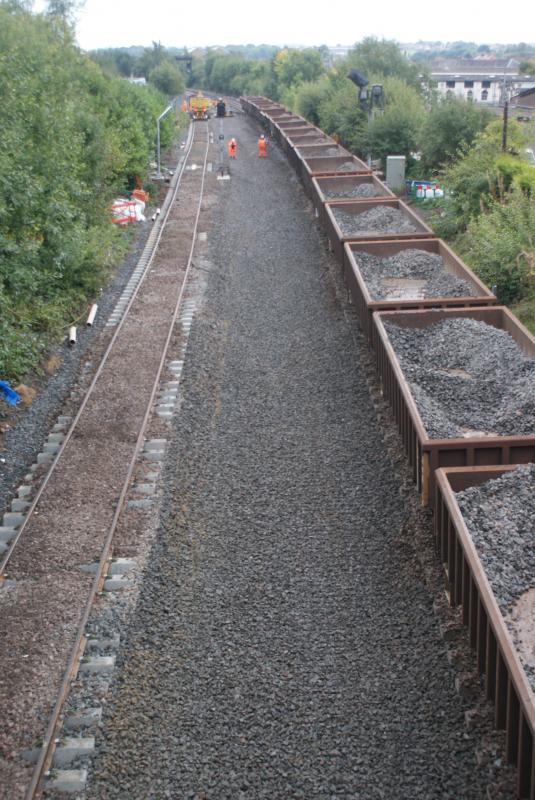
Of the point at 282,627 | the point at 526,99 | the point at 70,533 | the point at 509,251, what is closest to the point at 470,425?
the point at 282,627

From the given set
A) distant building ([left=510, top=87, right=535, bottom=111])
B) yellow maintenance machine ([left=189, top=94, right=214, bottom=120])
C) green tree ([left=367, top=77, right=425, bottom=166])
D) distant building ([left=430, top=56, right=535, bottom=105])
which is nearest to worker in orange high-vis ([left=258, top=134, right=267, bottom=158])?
green tree ([left=367, top=77, right=425, bottom=166])

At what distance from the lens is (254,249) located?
22844mm

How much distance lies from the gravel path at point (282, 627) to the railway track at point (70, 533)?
552 mm

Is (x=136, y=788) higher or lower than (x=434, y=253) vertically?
lower

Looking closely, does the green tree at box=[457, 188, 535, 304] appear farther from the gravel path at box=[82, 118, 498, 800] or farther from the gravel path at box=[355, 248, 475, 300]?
the gravel path at box=[82, 118, 498, 800]

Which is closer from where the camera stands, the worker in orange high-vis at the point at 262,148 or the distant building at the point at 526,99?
the worker in orange high-vis at the point at 262,148

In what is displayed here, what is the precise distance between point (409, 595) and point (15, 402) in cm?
720

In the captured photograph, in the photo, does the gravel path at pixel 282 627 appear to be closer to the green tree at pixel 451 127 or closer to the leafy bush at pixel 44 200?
the leafy bush at pixel 44 200

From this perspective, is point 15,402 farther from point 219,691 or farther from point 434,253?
point 434,253

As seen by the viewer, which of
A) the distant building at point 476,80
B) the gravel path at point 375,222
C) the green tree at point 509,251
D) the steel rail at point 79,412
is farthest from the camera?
the distant building at point 476,80

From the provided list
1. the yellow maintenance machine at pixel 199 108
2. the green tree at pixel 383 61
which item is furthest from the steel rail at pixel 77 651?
the yellow maintenance machine at pixel 199 108

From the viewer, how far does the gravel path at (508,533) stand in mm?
7066

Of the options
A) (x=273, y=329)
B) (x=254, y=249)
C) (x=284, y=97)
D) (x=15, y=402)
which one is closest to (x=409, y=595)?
(x=15, y=402)

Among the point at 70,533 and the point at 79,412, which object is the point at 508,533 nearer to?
the point at 70,533
